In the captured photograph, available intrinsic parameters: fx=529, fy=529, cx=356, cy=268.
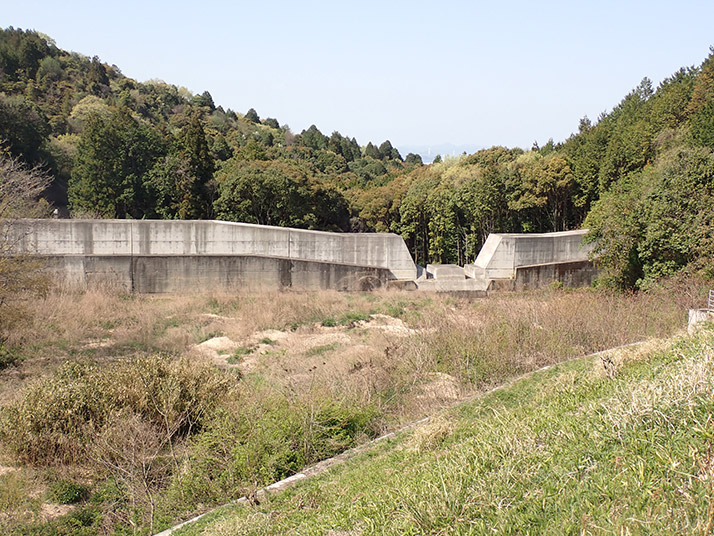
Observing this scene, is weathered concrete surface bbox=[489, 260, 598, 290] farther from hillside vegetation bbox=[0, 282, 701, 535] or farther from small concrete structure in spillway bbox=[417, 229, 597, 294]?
hillside vegetation bbox=[0, 282, 701, 535]

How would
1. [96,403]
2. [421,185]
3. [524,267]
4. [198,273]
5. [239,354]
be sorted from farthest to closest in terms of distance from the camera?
[421,185], [524,267], [198,273], [239,354], [96,403]

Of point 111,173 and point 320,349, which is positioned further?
point 111,173

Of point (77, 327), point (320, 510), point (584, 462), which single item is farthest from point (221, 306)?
point (584, 462)

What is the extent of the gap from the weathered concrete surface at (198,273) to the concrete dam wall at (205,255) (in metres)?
0.03

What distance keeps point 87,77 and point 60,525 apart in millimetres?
59283

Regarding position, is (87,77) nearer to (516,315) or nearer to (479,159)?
(479,159)

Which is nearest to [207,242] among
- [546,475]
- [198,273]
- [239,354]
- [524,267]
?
[198,273]

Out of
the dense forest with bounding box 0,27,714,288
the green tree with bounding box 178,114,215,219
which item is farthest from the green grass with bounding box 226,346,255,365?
the green tree with bounding box 178,114,215,219

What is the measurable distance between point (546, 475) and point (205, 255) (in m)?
16.3

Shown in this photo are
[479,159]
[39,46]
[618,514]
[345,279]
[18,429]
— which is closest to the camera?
[618,514]

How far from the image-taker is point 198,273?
18.9 m

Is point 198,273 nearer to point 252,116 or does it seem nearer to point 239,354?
point 239,354

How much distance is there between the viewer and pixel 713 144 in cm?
2042

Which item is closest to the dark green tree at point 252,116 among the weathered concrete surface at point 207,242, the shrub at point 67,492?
the weathered concrete surface at point 207,242
